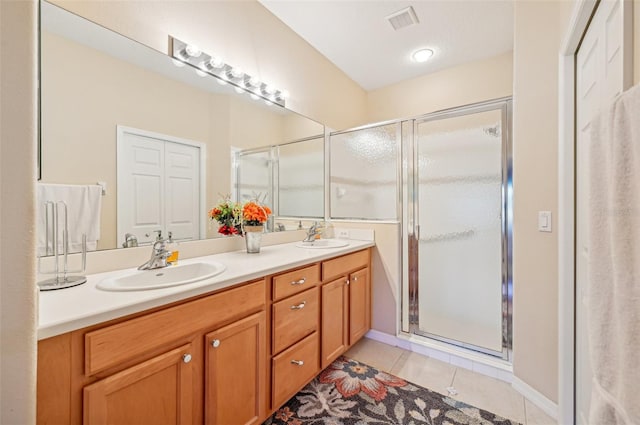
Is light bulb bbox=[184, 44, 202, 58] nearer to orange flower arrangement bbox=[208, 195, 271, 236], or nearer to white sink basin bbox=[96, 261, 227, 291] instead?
orange flower arrangement bbox=[208, 195, 271, 236]

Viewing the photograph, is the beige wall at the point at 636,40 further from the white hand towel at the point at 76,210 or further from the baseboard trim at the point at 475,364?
the white hand towel at the point at 76,210

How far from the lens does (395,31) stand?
216 cm

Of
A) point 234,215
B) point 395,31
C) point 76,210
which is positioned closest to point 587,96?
point 395,31

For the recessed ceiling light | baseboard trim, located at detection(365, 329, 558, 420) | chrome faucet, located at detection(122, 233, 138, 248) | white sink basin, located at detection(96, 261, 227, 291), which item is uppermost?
the recessed ceiling light

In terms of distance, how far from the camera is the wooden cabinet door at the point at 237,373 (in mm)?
1087

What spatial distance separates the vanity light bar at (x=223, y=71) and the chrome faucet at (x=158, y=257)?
3.33ft

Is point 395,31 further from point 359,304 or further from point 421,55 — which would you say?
point 359,304

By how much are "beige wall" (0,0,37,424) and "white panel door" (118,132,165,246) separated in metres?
0.86

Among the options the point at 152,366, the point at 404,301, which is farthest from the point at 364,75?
the point at 152,366

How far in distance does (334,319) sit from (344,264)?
1.24ft

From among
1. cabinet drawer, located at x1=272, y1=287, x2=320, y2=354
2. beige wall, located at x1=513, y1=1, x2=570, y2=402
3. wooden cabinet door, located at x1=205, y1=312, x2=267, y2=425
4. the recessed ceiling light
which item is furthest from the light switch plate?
the recessed ceiling light

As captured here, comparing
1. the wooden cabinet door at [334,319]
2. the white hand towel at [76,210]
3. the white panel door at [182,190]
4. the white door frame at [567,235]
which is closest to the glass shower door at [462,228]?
the white door frame at [567,235]

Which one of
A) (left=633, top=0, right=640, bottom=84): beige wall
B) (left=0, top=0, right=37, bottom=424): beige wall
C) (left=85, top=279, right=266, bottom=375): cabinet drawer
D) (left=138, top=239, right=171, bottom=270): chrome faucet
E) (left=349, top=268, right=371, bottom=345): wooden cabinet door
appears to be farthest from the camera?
(left=349, top=268, right=371, bottom=345): wooden cabinet door

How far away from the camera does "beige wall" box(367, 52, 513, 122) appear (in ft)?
7.93
